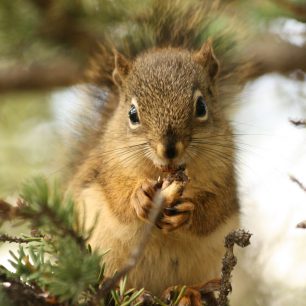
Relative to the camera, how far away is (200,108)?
2.18 metres

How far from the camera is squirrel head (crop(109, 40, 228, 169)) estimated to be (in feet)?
6.32

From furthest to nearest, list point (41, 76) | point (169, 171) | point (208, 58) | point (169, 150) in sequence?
point (41, 76) → point (208, 58) → point (169, 171) → point (169, 150)

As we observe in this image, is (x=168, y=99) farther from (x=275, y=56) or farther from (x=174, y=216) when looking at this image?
(x=275, y=56)

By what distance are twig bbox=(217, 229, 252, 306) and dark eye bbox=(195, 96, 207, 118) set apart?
31.1 inches

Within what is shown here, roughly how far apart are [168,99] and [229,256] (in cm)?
77

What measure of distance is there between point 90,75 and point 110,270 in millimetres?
Answer: 948

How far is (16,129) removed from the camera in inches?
120

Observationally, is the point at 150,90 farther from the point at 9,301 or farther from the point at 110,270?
the point at 9,301

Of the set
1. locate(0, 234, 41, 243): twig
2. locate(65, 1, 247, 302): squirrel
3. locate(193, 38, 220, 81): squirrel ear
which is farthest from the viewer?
locate(193, 38, 220, 81): squirrel ear

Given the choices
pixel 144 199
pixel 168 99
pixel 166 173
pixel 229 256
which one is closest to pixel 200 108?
pixel 168 99

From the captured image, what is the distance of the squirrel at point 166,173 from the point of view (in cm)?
199

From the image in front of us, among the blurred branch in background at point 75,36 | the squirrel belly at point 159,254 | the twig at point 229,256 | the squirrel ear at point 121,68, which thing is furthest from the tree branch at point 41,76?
the twig at point 229,256

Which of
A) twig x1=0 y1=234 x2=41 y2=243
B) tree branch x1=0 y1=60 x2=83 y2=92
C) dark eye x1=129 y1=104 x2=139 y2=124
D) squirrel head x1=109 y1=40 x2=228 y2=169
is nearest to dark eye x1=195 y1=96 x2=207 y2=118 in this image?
squirrel head x1=109 y1=40 x2=228 y2=169

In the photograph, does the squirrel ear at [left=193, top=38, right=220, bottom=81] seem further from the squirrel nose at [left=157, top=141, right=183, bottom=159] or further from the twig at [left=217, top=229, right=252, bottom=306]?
the twig at [left=217, top=229, right=252, bottom=306]
